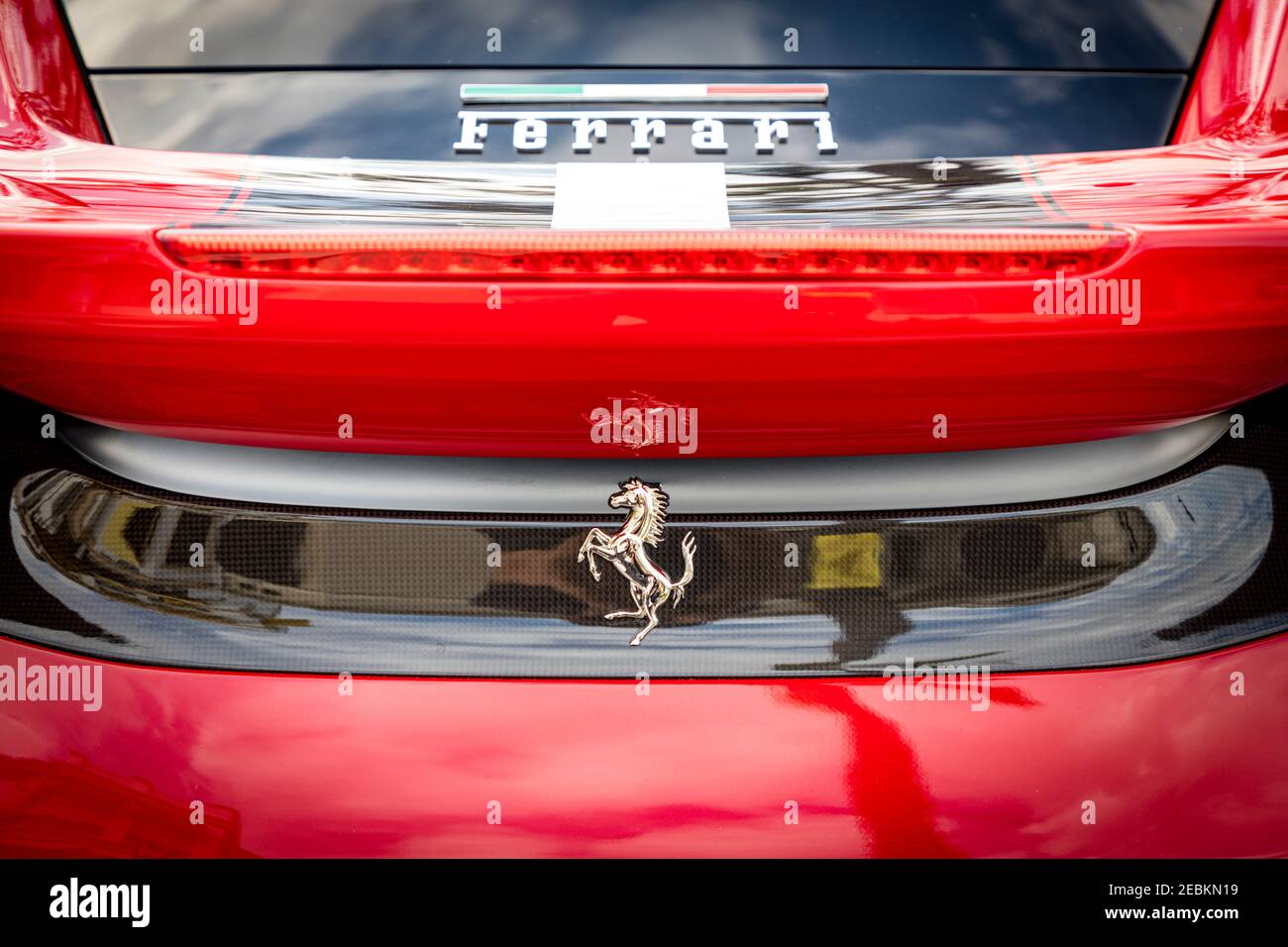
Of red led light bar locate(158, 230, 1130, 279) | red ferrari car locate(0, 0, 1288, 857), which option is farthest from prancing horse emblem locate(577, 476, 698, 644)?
red led light bar locate(158, 230, 1130, 279)

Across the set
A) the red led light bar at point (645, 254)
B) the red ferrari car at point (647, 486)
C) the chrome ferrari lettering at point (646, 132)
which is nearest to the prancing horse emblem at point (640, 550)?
the red ferrari car at point (647, 486)

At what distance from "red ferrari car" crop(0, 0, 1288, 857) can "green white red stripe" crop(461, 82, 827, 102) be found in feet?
0.04

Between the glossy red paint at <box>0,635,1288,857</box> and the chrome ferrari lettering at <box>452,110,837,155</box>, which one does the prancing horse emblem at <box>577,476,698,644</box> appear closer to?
the glossy red paint at <box>0,635,1288,857</box>

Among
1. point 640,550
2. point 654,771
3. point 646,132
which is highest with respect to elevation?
point 646,132

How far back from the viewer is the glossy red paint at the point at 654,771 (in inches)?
43.9

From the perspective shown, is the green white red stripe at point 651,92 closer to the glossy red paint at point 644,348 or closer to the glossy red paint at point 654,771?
the glossy red paint at point 644,348

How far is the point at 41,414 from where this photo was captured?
1.26 metres

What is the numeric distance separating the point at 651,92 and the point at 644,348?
1.51 feet

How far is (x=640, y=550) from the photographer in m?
1.17

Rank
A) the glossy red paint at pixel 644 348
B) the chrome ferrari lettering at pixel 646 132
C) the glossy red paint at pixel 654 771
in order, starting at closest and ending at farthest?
the glossy red paint at pixel 644 348, the glossy red paint at pixel 654 771, the chrome ferrari lettering at pixel 646 132

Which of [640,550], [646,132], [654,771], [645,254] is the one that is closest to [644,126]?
[646,132]

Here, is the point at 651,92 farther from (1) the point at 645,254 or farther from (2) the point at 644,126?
(1) the point at 645,254
